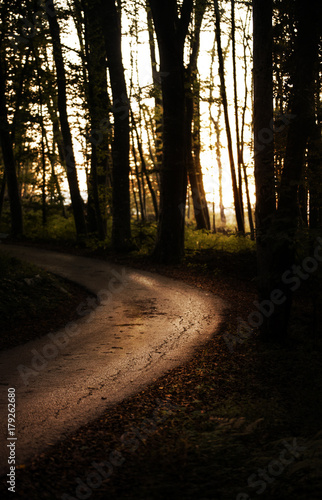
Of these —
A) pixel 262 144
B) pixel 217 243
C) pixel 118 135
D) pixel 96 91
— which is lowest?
pixel 217 243

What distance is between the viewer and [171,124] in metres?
16.7

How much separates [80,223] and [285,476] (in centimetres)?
2002

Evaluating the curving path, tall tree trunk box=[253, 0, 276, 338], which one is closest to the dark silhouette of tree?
the curving path

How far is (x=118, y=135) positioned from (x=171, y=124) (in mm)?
4230

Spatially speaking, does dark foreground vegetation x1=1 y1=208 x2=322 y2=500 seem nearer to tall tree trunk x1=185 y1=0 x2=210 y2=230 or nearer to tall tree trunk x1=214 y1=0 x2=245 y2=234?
tall tree trunk x1=214 y1=0 x2=245 y2=234

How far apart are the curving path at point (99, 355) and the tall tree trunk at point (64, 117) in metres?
9.22

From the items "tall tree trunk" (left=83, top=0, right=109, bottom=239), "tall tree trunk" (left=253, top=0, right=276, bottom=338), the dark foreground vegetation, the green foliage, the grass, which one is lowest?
the dark foreground vegetation

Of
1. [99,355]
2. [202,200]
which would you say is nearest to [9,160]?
[202,200]

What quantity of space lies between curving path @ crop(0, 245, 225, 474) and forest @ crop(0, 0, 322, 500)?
437mm

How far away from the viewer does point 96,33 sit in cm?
2091

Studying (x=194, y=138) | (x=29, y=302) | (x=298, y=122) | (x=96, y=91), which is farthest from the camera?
(x=194, y=138)

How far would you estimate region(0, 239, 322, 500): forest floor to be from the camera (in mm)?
3621

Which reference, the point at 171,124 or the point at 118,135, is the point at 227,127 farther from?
the point at 171,124

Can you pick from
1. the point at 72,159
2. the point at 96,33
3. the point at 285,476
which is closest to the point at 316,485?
the point at 285,476
